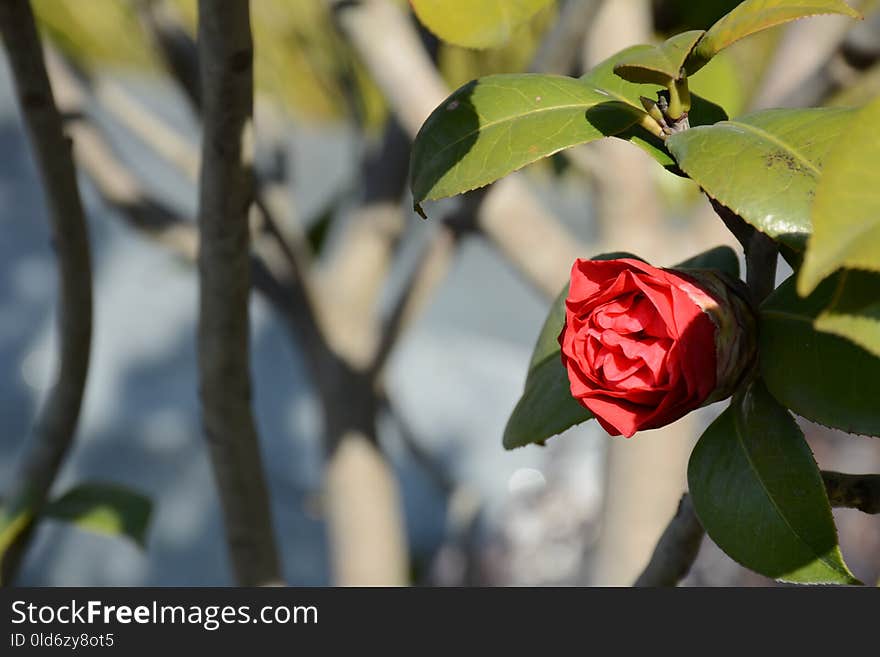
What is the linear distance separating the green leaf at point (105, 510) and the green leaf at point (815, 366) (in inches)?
18.9

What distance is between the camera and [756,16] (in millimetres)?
313

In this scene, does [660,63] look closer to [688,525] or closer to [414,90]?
[688,525]

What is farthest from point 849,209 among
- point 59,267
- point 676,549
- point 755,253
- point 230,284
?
point 59,267

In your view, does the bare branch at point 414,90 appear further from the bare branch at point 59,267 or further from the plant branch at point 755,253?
the plant branch at point 755,253

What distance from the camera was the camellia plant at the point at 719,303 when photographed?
31 centimetres

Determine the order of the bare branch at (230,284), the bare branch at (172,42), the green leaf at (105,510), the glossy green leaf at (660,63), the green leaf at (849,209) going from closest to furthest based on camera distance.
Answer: the green leaf at (849,209), the glossy green leaf at (660,63), the bare branch at (230,284), the green leaf at (105,510), the bare branch at (172,42)

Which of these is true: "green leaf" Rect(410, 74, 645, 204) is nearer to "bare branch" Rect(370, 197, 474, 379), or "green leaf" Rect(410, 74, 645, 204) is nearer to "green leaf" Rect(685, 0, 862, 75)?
"green leaf" Rect(685, 0, 862, 75)

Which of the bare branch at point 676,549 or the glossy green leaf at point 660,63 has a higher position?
the glossy green leaf at point 660,63

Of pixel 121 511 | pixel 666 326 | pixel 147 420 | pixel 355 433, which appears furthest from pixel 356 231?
pixel 147 420

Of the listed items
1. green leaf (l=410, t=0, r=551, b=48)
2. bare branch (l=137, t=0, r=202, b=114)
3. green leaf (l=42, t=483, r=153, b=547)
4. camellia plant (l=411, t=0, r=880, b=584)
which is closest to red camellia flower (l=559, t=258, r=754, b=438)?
camellia plant (l=411, t=0, r=880, b=584)

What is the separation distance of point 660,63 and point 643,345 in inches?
3.7

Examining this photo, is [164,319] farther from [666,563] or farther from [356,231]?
[666,563]

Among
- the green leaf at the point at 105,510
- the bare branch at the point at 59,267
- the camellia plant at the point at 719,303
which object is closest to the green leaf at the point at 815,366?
the camellia plant at the point at 719,303

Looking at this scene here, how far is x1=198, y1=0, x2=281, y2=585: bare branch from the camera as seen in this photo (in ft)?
1.40
